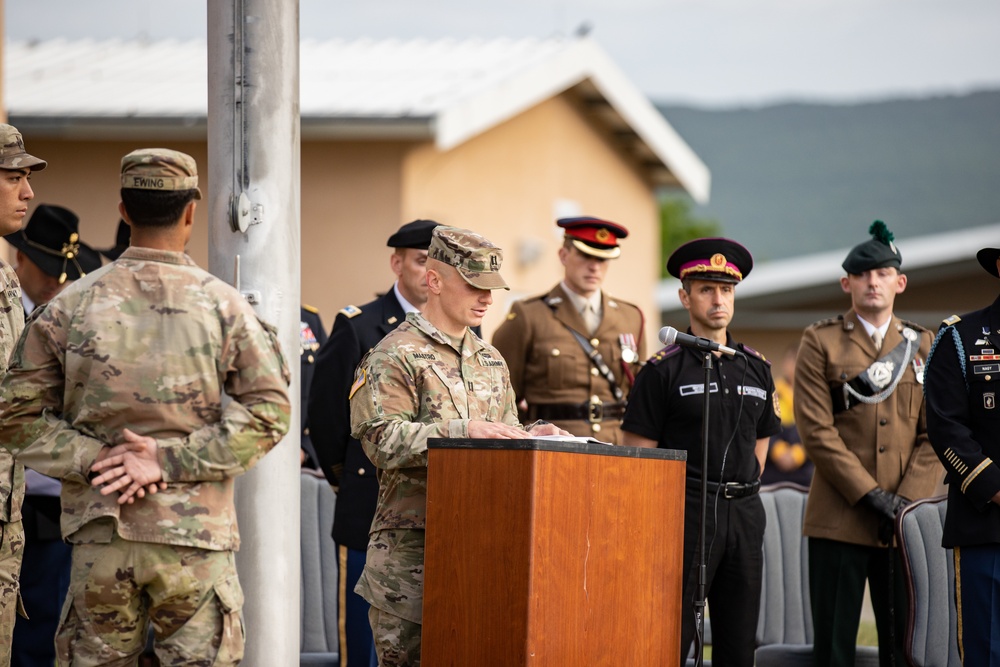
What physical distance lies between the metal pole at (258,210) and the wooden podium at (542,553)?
0.99 meters

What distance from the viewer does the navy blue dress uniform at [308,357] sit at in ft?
26.9

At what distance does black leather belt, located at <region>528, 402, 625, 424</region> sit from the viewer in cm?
790

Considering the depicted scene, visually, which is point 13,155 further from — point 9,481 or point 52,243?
point 52,243

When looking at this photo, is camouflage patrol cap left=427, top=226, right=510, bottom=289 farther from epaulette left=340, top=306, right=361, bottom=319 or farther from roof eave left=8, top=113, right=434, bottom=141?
roof eave left=8, top=113, right=434, bottom=141

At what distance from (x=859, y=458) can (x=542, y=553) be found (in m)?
3.42

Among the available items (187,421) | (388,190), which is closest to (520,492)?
(187,421)

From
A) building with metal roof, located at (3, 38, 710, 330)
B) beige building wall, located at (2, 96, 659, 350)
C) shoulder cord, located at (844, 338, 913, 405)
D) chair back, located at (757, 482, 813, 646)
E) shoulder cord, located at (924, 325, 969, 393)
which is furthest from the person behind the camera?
beige building wall, located at (2, 96, 659, 350)

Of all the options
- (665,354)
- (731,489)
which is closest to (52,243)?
(665,354)

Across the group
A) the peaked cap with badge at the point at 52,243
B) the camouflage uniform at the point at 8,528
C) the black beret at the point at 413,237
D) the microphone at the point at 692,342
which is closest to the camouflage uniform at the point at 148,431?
the camouflage uniform at the point at 8,528

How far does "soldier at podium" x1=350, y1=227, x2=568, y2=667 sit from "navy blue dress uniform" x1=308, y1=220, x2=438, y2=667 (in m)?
1.49

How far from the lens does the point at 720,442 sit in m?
6.41

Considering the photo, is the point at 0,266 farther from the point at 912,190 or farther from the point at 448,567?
the point at 912,190

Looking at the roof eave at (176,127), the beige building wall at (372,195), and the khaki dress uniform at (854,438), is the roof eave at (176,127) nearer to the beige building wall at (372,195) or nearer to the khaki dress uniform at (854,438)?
the beige building wall at (372,195)

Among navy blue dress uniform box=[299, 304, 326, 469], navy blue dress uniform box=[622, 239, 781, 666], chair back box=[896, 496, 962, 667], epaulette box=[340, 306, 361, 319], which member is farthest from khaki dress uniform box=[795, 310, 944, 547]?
navy blue dress uniform box=[299, 304, 326, 469]
